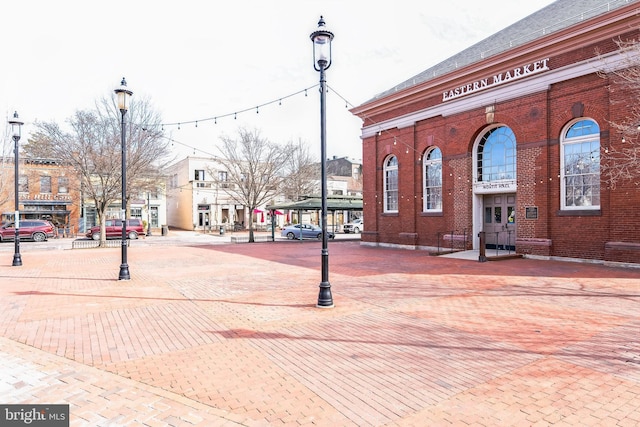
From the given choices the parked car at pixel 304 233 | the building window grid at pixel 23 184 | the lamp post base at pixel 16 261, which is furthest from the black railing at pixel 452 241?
the building window grid at pixel 23 184

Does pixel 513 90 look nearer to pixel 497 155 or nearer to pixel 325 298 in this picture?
pixel 497 155

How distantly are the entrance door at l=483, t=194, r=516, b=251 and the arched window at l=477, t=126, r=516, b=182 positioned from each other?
884mm

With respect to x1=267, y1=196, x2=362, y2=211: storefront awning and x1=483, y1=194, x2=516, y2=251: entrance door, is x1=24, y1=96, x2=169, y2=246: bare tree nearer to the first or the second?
x1=267, y1=196, x2=362, y2=211: storefront awning

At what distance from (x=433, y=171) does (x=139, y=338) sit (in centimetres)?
1659

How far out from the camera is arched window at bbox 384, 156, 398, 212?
70.9 ft

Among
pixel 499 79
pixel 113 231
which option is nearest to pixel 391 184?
pixel 499 79

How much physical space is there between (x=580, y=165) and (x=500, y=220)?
3.89 m

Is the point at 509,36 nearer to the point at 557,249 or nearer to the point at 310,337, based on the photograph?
the point at 557,249

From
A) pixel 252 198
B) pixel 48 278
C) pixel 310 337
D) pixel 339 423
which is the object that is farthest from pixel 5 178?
pixel 339 423

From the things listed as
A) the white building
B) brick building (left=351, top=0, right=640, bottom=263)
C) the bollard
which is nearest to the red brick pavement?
the bollard

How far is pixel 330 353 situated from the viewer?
Result: 201 inches

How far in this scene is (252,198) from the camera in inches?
1142

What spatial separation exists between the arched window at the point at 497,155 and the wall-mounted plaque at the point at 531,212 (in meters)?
1.59

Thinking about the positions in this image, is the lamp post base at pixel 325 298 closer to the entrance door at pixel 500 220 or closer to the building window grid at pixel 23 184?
the entrance door at pixel 500 220
